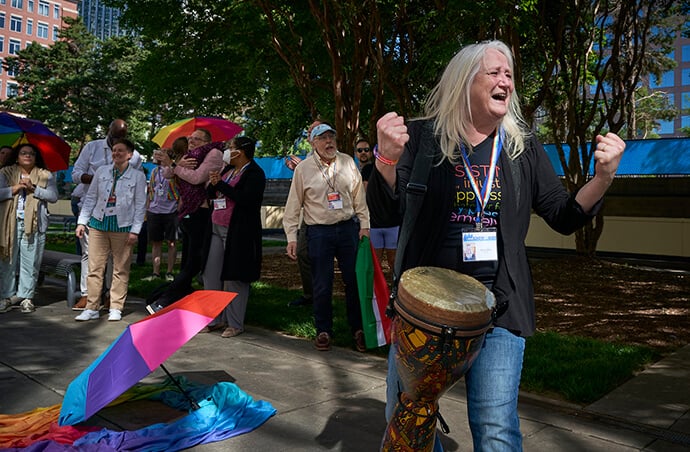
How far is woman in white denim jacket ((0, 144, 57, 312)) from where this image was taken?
7277 mm

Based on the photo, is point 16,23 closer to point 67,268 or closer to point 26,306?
point 67,268

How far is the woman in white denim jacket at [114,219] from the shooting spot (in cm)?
684

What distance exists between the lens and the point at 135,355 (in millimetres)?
3393

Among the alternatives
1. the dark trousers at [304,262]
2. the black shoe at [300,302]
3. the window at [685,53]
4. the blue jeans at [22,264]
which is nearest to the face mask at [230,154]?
the dark trousers at [304,262]

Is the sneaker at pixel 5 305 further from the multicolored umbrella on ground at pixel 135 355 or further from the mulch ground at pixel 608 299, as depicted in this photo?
the multicolored umbrella on ground at pixel 135 355

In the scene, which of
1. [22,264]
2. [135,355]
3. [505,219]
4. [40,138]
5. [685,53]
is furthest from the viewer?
[685,53]

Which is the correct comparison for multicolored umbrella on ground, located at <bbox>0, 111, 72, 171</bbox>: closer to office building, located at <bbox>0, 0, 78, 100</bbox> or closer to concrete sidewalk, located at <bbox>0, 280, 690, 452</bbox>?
concrete sidewalk, located at <bbox>0, 280, 690, 452</bbox>

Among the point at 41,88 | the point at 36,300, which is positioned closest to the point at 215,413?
the point at 36,300

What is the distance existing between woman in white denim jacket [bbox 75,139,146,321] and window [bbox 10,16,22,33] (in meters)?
104

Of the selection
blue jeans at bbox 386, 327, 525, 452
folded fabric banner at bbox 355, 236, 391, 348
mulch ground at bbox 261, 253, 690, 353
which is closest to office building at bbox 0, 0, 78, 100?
mulch ground at bbox 261, 253, 690, 353

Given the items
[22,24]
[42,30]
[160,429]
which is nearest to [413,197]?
[160,429]

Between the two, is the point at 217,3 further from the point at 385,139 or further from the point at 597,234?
the point at 385,139

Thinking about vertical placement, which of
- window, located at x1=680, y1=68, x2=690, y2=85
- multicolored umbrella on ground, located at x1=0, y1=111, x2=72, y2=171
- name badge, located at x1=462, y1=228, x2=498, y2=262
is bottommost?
name badge, located at x1=462, y1=228, x2=498, y2=262

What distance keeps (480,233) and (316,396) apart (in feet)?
8.09
